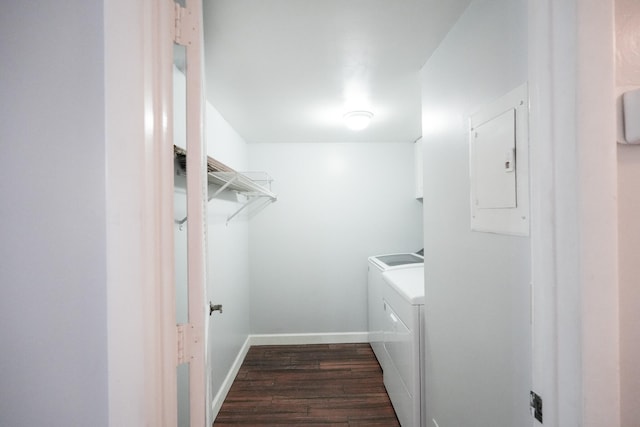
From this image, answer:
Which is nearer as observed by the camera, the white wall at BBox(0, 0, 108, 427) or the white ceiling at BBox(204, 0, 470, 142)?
the white wall at BBox(0, 0, 108, 427)

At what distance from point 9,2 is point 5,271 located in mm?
566

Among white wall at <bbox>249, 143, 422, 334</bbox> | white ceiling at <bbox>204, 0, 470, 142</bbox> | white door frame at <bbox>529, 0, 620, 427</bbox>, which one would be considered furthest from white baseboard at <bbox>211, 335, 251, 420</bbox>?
white ceiling at <bbox>204, 0, 470, 142</bbox>

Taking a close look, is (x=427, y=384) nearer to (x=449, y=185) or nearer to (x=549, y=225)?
(x=449, y=185)

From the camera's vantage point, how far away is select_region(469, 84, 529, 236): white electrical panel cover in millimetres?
782

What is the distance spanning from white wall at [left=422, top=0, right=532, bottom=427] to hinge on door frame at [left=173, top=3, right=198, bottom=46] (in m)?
0.91

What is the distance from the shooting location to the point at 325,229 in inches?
121

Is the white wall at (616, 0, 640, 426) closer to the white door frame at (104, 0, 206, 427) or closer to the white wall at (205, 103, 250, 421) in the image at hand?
the white door frame at (104, 0, 206, 427)

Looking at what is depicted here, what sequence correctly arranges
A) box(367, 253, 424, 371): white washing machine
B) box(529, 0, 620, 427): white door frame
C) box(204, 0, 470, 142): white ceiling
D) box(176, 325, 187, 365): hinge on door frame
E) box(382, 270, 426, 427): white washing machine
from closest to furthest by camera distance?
box(529, 0, 620, 427): white door frame
box(176, 325, 187, 365): hinge on door frame
box(204, 0, 470, 142): white ceiling
box(382, 270, 426, 427): white washing machine
box(367, 253, 424, 371): white washing machine

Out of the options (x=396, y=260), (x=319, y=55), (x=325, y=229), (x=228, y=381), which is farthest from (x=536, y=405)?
(x=325, y=229)

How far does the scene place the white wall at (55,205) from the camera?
1.83ft

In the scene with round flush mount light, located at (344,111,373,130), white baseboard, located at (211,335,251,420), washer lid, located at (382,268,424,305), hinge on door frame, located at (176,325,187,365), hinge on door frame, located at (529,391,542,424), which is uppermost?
round flush mount light, located at (344,111,373,130)

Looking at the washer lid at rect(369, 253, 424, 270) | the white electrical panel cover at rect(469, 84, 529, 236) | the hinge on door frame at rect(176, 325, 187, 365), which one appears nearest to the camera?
the hinge on door frame at rect(176, 325, 187, 365)

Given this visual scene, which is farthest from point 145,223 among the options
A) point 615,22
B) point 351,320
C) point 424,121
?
point 351,320

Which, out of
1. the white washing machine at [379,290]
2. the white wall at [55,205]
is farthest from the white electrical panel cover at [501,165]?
the white washing machine at [379,290]
